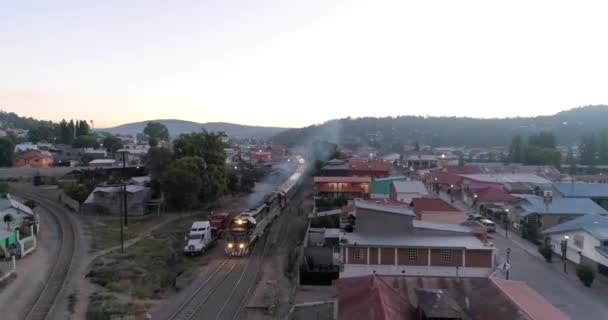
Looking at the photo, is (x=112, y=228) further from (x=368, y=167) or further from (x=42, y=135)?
(x=42, y=135)

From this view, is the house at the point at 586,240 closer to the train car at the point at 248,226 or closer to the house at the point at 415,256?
the house at the point at 415,256

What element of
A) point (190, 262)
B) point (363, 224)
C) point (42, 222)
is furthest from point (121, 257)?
point (363, 224)

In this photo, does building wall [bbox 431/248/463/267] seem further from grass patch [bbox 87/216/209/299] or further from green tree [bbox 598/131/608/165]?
green tree [bbox 598/131/608/165]

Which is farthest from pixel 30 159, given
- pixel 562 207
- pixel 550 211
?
pixel 562 207

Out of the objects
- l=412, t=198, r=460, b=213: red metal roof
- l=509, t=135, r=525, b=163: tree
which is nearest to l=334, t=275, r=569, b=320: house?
l=412, t=198, r=460, b=213: red metal roof

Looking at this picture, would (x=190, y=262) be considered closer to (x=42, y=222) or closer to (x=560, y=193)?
(x=42, y=222)

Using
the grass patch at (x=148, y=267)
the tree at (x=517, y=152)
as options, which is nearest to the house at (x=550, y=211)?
the grass patch at (x=148, y=267)
